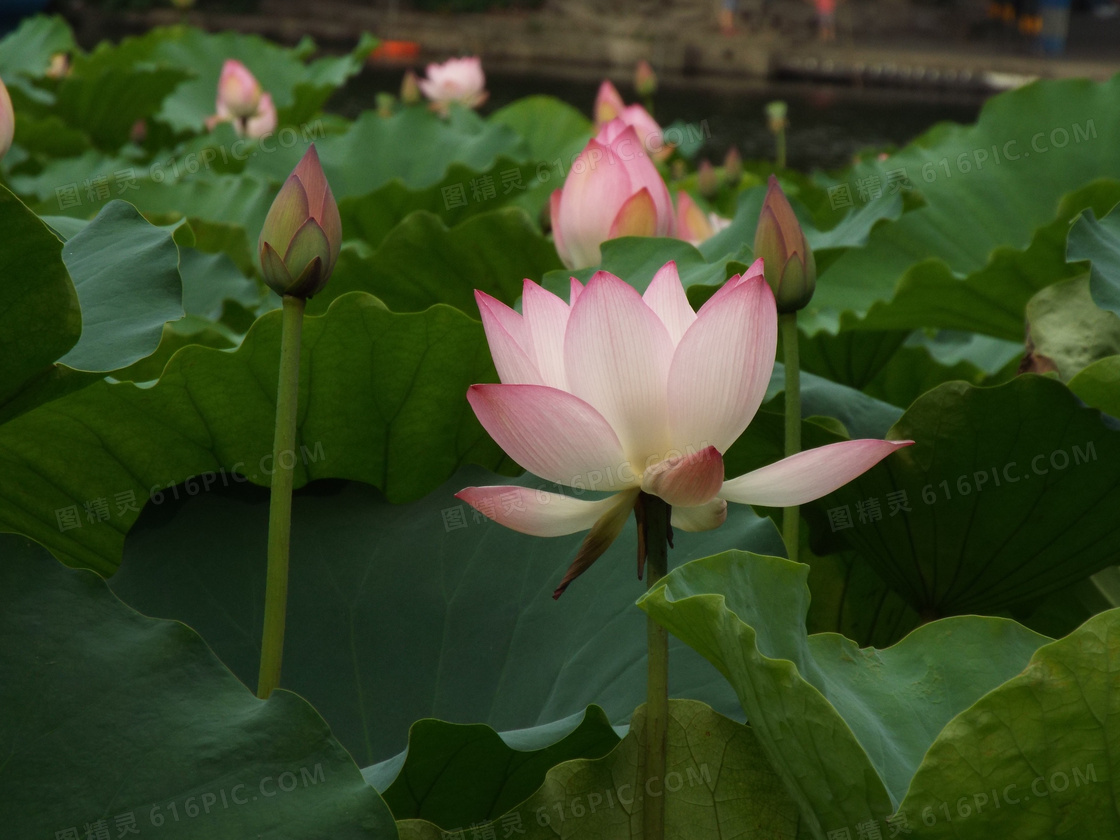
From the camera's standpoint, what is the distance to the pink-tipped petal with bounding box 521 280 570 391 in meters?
0.51

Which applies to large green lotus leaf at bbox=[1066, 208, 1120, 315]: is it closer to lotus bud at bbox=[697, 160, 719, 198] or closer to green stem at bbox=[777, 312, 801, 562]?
green stem at bbox=[777, 312, 801, 562]

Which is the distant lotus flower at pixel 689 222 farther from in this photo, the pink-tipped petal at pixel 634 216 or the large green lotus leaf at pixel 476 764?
the large green lotus leaf at pixel 476 764

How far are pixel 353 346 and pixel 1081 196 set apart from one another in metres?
0.85

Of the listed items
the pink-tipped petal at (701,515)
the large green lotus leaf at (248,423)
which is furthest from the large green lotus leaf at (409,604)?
the pink-tipped petal at (701,515)

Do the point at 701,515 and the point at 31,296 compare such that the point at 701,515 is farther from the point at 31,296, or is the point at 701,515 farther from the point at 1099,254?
the point at 1099,254

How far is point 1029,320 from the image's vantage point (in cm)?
89

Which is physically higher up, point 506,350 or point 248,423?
point 506,350

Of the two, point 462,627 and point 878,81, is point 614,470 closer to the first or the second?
point 462,627

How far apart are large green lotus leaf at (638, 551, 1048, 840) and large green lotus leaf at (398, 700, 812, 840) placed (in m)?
0.03

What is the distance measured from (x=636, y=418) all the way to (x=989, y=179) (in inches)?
47.6

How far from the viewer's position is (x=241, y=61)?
9.78ft

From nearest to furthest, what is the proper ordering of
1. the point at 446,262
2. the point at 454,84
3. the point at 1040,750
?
the point at 1040,750
the point at 446,262
the point at 454,84

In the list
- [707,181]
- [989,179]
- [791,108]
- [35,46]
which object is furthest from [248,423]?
[791,108]

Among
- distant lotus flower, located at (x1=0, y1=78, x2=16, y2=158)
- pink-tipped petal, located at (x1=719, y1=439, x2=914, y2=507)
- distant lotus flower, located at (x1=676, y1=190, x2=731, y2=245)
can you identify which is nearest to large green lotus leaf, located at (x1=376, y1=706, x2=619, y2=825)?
pink-tipped petal, located at (x1=719, y1=439, x2=914, y2=507)
